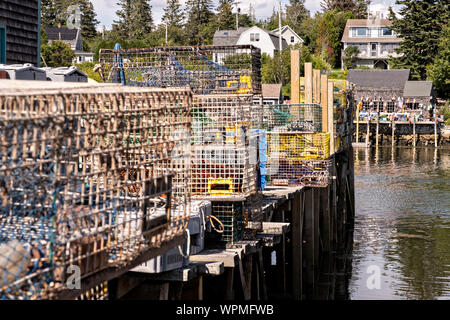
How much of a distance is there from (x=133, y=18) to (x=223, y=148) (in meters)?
80.0

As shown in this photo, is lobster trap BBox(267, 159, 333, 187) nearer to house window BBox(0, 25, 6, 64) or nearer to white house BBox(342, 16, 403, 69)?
house window BBox(0, 25, 6, 64)

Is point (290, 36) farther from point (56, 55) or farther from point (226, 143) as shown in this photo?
point (226, 143)

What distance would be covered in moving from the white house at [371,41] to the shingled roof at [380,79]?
14.3m

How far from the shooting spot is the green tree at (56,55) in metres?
42.4

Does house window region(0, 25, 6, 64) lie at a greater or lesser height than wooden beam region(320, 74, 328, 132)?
greater

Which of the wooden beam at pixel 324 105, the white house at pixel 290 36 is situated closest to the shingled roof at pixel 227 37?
the white house at pixel 290 36

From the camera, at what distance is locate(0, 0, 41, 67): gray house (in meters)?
17.1

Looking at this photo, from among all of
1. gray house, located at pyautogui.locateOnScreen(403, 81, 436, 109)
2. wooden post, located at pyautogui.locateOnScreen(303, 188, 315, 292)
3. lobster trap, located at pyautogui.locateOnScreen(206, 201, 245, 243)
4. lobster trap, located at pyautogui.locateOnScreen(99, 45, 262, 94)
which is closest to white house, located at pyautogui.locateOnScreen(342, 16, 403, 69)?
gray house, located at pyautogui.locateOnScreen(403, 81, 436, 109)

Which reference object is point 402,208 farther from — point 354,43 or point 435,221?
point 354,43

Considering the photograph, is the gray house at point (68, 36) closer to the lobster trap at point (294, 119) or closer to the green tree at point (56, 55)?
the green tree at point (56, 55)

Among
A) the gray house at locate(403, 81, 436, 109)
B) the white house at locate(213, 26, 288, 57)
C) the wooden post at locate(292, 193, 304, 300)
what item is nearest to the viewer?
the wooden post at locate(292, 193, 304, 300)

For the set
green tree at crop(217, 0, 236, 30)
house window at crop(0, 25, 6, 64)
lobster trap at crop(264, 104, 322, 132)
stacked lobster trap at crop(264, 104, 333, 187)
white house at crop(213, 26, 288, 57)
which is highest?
green tree at crop(217, 0, 236, 30)

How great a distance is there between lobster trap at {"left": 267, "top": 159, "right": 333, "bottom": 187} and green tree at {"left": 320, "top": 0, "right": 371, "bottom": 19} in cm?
7833

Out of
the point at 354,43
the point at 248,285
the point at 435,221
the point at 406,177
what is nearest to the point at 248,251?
the point at 248,285
